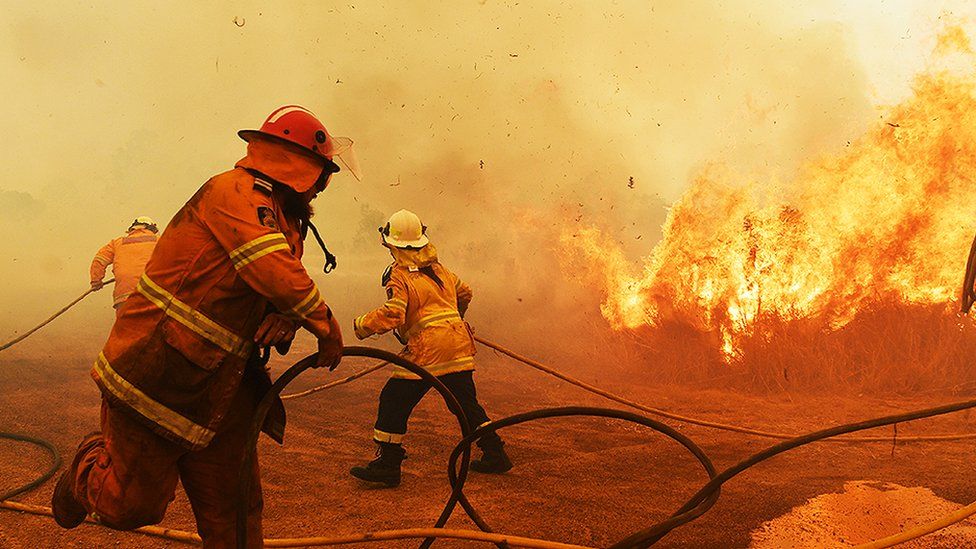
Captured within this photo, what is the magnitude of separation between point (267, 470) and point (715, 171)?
7.88 metres

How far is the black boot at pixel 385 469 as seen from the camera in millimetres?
4363

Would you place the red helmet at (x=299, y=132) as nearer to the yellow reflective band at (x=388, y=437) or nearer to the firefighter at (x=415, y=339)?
the firefighter at (x=415, y=339)

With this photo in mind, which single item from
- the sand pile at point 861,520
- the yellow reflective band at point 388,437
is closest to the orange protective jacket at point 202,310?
the yellow reflective band at point 388,437

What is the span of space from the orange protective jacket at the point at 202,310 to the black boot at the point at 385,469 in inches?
88.0

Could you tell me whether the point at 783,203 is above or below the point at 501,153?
below

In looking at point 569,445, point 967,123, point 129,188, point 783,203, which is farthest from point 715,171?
point 129,188

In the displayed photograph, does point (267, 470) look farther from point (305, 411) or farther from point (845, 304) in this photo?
point (845, 304)

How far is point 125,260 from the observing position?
23.7 ft

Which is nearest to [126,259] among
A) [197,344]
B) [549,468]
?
[549,468]

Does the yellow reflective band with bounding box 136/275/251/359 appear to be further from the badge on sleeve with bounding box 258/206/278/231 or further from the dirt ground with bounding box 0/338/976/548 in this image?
the dirt ground with bounding box 0/338/976/548

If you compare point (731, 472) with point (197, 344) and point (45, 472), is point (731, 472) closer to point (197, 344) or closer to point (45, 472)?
point (197, 344)

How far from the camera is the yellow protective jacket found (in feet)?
14.7

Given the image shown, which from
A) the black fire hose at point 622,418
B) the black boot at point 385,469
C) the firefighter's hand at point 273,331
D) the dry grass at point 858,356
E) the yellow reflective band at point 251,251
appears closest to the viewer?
the yellow reflective band at point 251,251

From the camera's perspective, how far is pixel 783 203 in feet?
29.4
